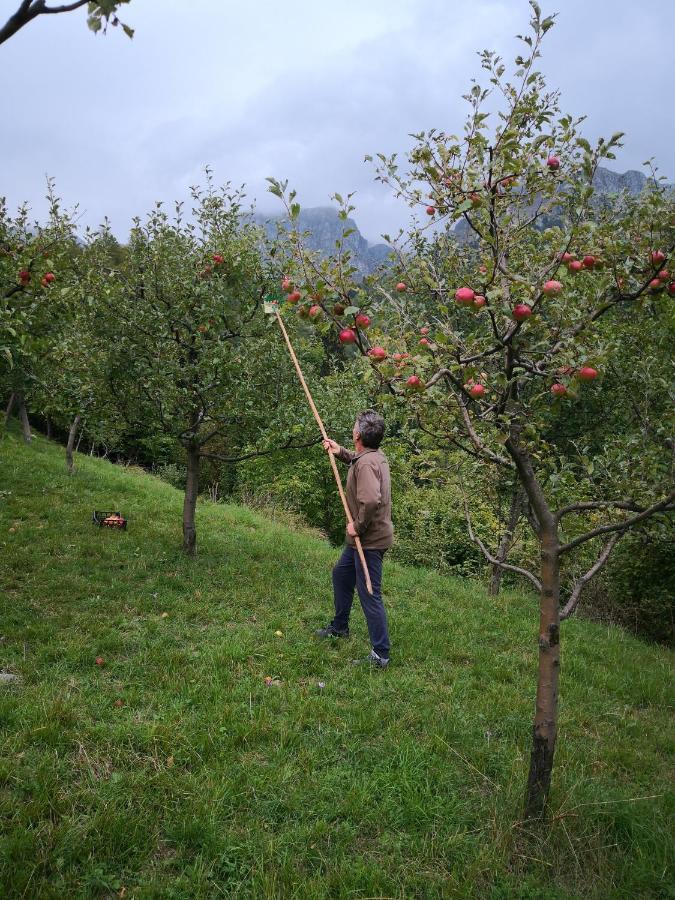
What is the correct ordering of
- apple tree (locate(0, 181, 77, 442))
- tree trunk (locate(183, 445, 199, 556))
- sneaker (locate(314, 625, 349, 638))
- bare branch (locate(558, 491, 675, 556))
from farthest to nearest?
tree trunk (locate(183, 445, 199, 556))
sneaker (locate(314, 625, 349, 638))
apple tree (locate(0, 181, 77, 442))
bare branch (locate(558, 491, 675, 556))

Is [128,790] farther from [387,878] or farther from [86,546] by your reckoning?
[86,546]

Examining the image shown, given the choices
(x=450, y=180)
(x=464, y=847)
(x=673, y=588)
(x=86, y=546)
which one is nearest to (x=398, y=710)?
(x=464, y=847)

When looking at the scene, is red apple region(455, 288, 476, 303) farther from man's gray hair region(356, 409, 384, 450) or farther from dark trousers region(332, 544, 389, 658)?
dark trousers region(332, 544, 389, 658)

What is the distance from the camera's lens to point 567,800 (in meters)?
3.12

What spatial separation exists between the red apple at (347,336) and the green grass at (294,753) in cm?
255

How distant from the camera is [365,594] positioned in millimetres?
5016

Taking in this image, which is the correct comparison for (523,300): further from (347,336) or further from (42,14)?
(42,14)

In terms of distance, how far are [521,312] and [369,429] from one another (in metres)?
2.81

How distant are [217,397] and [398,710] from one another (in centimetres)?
473

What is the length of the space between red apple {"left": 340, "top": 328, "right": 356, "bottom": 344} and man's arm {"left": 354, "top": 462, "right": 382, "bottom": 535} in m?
2.09

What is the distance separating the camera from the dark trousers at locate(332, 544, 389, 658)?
16.2 ft

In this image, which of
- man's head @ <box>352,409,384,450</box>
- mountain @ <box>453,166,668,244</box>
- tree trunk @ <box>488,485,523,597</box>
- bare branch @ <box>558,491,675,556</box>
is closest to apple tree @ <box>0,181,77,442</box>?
man's head @ <box>352,409,384,450</box>

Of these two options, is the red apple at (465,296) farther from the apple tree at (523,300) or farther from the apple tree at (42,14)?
the apple tree at (42,14)

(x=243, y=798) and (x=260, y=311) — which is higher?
(x=260, y=311)
